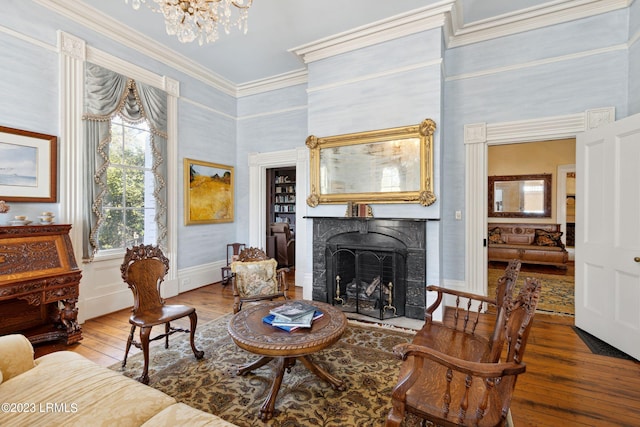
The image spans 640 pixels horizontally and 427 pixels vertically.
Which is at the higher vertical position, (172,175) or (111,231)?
(172,175)

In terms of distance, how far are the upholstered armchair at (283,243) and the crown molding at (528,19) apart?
454cm

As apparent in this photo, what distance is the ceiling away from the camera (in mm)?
3375

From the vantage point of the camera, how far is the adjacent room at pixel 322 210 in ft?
6.53

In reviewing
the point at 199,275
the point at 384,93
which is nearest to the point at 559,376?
the point at 384,93

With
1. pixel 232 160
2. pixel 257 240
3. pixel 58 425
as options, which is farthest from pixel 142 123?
pixel 58 425

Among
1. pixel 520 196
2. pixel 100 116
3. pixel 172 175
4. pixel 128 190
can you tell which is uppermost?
pixel 100 116

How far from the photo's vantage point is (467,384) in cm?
125

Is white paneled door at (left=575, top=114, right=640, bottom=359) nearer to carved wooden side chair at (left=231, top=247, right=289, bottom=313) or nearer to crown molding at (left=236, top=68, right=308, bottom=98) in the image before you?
carved wooden side chair at (left=231, top=247, right=289, bottom=313)

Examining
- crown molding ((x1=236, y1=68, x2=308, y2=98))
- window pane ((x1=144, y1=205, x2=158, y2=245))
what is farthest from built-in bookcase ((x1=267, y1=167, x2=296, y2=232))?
window pane ((x1=144, y1=205, x2=158, y2=245))

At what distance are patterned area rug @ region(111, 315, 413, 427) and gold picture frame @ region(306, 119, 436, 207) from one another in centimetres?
175

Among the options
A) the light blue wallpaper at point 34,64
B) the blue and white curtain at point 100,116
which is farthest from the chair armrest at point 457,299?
the light blue wallpaper at point 34,64

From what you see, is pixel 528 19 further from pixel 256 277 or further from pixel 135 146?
pixel 135 146

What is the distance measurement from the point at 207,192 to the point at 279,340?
3908 mm

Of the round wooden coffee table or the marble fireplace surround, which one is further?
the marble fireplace surround
